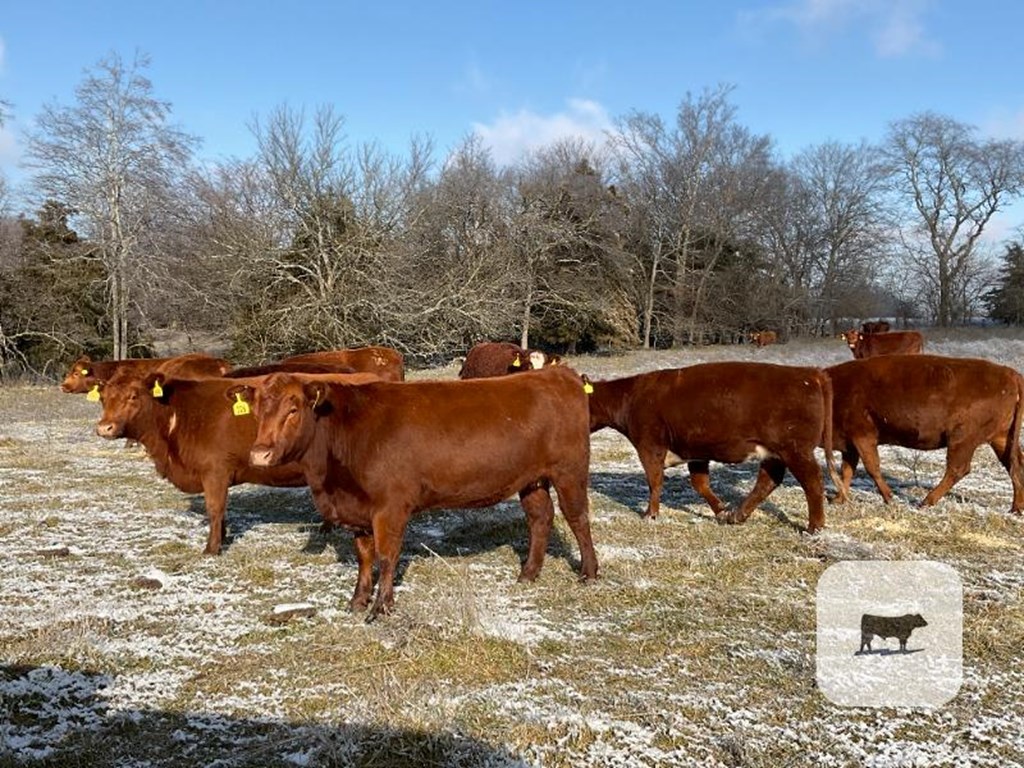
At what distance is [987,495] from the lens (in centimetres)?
847

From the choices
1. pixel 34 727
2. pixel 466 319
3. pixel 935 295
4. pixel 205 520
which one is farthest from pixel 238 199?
pixel 935 295

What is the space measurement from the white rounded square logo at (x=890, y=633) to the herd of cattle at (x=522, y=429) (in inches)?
49.9

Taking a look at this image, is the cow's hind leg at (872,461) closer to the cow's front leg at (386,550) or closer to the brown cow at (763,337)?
the cow's front leg at (386,550)

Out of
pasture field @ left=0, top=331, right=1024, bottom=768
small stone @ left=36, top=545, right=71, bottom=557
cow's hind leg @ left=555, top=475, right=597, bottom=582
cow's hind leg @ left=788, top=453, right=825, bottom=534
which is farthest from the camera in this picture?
cow's hind leg @ left=788, top=453, right=825, bottom=534

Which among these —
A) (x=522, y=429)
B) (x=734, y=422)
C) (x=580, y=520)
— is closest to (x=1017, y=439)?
(x=734, y=422)

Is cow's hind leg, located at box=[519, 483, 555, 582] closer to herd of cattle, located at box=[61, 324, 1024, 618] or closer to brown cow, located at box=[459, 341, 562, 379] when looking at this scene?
herd of cattle, located at box=[61, 324, 1024, 618]

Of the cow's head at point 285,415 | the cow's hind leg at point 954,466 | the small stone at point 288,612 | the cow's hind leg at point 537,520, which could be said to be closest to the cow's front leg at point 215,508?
the small stone at point 288,612

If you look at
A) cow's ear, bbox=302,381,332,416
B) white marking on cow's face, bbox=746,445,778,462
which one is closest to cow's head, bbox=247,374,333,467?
cow's ear, bbox=302,381,332,416

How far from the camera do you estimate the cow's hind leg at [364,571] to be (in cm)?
502

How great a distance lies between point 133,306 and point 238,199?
730cm

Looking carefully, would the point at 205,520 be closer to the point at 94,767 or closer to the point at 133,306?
the point at 94,767

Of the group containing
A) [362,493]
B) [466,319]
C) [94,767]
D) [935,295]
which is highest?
[935,295]

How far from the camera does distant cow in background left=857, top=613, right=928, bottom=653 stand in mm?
4557

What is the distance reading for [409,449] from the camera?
4.97 metres
